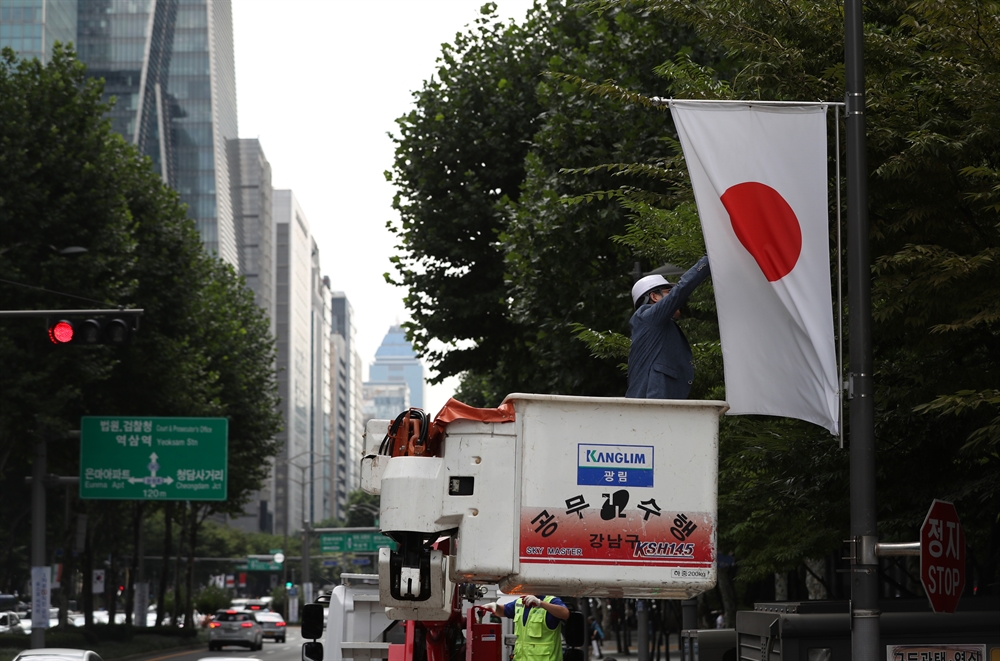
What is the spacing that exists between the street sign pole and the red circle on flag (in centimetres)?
42

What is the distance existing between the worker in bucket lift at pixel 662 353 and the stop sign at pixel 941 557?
5.01 feet

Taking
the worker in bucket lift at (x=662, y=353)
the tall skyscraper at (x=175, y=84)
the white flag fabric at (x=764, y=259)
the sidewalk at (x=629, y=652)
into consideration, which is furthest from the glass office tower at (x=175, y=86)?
the worker in bucket lift at (x=662, y=353)

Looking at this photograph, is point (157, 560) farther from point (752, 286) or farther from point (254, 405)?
point (752, 286)

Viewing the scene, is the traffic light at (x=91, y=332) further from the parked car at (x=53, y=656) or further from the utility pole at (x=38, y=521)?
the utility pole at (x=38, y=521)

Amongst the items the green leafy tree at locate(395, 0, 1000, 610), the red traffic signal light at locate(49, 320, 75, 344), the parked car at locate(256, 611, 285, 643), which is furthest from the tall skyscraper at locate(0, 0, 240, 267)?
the green leafy tree at locate(395, 0, 1000, 610)

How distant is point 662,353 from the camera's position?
6.55 metres

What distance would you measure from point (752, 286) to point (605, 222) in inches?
559

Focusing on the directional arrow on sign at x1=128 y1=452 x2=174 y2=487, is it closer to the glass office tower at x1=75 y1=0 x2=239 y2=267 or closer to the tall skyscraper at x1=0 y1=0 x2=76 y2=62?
the tall skyscraper at x1=0 y1=0 x2=76 y2=62

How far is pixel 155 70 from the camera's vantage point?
449 feet

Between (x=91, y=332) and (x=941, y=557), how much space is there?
12966mm

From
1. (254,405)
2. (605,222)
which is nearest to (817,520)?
(605,222)

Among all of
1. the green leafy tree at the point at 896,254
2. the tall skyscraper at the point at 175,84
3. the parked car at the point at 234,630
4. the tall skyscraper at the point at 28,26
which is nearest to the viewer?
the green leafy tree at the point at 896,254

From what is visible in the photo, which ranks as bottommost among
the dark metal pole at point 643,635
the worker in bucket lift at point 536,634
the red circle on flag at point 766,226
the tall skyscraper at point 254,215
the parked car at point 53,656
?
the dark metal pole at point 643,635

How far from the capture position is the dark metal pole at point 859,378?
705 centimetres
